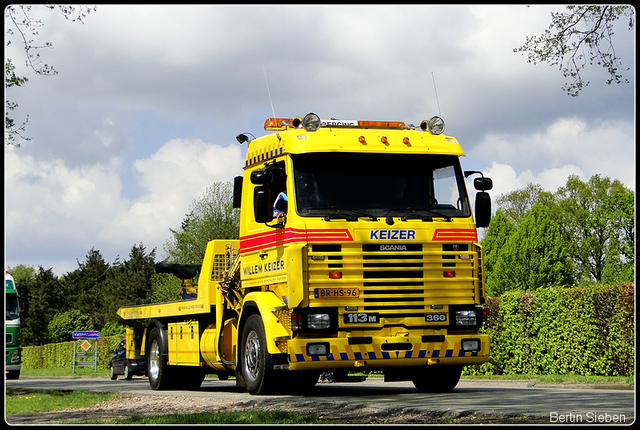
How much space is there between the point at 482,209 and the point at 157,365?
8.51 m

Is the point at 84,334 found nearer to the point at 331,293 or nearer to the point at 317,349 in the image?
the point at 317,349

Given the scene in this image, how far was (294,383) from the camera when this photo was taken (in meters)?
14.1

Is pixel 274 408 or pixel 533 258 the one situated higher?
pixel 533 258

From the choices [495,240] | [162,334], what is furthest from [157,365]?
[495,240]

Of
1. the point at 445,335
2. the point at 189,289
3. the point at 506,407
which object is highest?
the point at 189,289

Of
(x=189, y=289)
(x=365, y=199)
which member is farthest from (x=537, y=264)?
(x=365, y=199)

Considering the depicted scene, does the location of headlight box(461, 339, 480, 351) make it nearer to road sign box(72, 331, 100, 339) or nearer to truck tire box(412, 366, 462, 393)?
truck tire box(412, 366, 462, 393)

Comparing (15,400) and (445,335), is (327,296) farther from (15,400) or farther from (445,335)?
(15,400)

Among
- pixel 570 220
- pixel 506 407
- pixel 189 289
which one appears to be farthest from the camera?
pixel 570 220

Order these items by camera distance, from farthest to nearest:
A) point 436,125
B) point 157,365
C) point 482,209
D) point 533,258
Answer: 1. point 533,258
2. point 157,365
3. point 436,125
4. point 482,209

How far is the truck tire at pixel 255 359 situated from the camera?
1349 cm

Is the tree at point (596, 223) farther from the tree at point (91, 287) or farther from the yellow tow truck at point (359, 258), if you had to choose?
the yellow tow truck at point (359, 258)

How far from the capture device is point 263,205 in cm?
1345

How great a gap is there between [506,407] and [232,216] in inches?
1697
